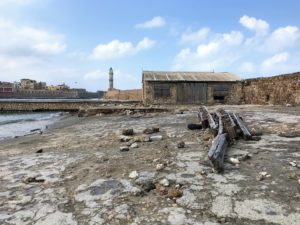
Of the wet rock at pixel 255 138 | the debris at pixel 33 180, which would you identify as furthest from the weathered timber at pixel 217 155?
the debris at pixel 33 180

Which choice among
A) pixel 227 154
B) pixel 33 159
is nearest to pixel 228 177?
pixel 227 154

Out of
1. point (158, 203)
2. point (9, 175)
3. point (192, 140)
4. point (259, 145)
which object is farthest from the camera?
point (192, 140)

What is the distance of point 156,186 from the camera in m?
4.81

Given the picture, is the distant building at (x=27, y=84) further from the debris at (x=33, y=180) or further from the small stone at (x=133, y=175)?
the small stone at (x=133, y=175)

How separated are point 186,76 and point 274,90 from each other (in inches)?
375

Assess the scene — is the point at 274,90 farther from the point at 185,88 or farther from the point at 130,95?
the point at 130,95

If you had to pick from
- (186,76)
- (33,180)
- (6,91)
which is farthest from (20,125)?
(6,91)

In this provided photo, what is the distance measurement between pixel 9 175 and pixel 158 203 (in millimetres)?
3222

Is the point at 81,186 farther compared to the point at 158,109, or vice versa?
the point at 158,109

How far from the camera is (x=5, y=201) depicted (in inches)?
183

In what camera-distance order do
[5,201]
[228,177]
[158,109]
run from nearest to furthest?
[5,201] → [228,177] → [158,109]

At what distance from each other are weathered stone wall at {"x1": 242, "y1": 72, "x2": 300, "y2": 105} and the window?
6.98m

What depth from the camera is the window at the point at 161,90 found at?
28.9 metres

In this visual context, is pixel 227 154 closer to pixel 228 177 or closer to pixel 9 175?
pixel 228 177
